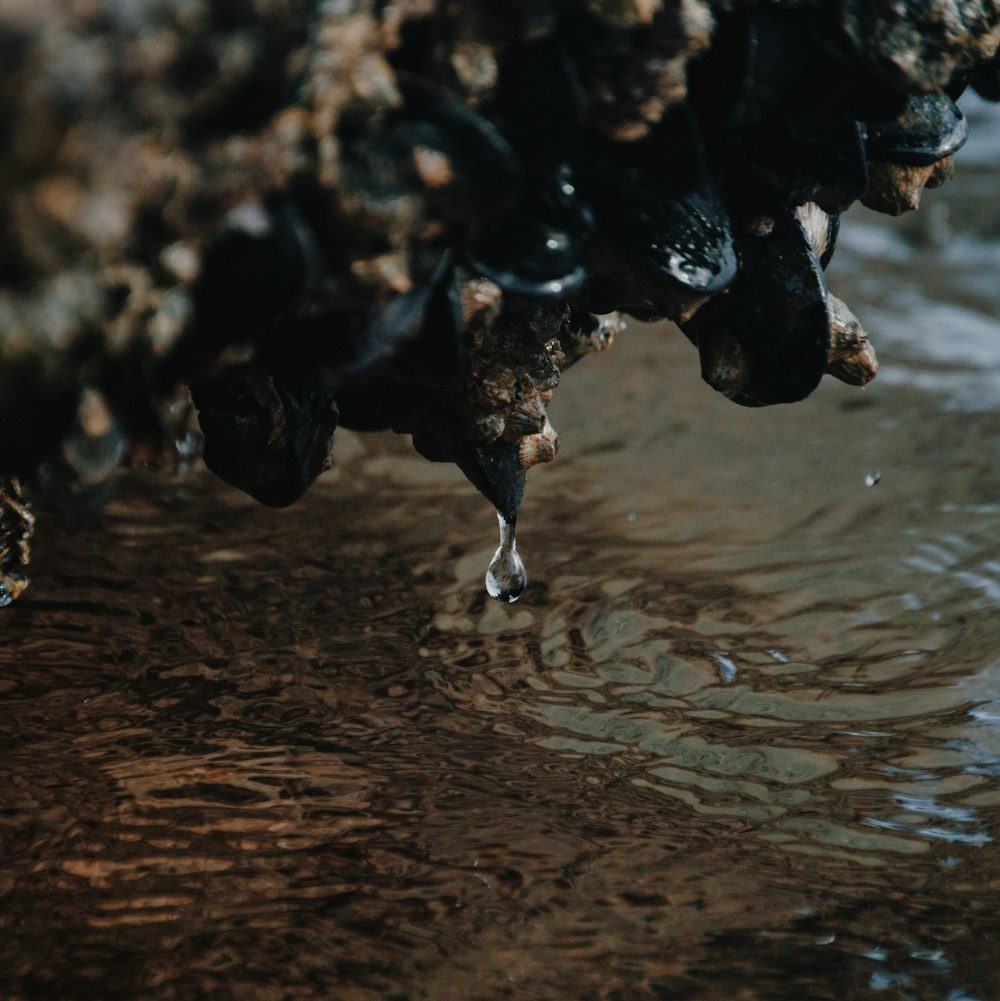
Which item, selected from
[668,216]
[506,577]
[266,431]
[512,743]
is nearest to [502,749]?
[512,743]

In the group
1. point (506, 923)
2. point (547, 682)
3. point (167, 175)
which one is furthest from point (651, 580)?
point (167, 175)

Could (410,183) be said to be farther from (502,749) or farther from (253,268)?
(502,749)

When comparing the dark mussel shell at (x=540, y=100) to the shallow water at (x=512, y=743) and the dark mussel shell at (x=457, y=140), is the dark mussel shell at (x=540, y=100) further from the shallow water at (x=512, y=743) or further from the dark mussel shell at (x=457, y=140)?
the shallow water at (x=512, y=743)

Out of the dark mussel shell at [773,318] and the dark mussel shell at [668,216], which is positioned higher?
the dark mussel shell at [668,216]

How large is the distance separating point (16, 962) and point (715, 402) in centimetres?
172

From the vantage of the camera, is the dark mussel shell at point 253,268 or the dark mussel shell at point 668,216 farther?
the dark mussel shell at point 668,216

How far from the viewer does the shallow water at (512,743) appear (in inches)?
40.0

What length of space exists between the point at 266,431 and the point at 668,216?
1.19ft

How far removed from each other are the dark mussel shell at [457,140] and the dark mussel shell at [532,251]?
0.09 metres

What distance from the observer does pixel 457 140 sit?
0.72 m

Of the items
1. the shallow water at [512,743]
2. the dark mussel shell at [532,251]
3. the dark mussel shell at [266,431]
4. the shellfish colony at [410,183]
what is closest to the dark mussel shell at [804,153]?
the shellfish colony at [410,183]

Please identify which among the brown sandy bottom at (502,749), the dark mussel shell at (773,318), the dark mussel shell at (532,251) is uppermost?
the dark mussel shell at (532,251)

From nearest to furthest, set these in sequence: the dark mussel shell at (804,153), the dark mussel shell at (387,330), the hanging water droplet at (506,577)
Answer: the dark mussel shell at (387,330), the dark mussel shell at (804,153), the hanging water droplet at (506,577)

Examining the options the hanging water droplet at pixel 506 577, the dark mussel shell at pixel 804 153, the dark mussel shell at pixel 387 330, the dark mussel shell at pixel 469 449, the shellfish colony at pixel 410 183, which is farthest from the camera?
the hanging water droplet at pixel 506 577
